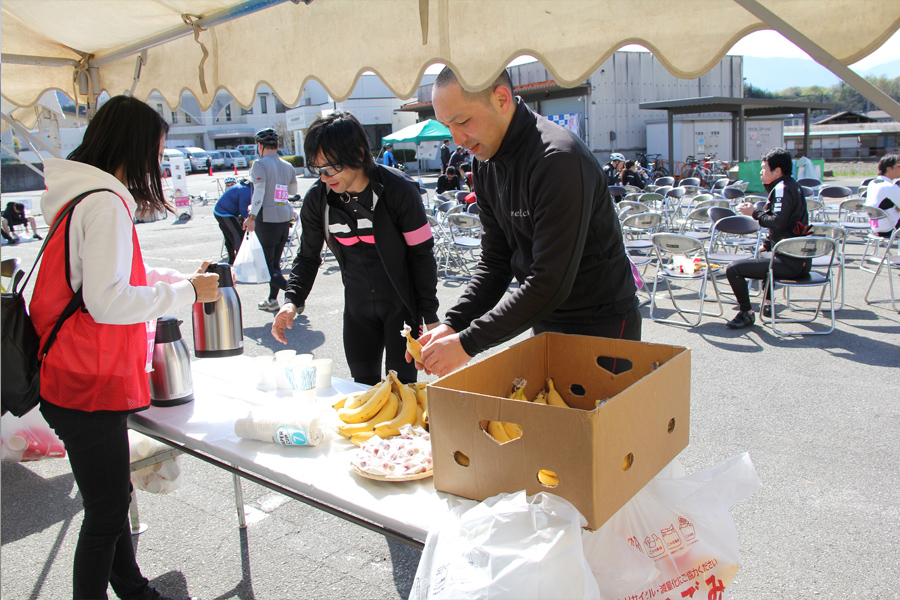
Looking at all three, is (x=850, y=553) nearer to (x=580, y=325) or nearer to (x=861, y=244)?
(x=580, y=325)

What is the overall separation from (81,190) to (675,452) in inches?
72.0

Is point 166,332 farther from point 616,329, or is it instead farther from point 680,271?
point 680,271

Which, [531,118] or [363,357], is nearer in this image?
[531,118]

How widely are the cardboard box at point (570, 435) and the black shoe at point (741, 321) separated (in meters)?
4.84

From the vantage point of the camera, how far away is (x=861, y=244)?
1050cm

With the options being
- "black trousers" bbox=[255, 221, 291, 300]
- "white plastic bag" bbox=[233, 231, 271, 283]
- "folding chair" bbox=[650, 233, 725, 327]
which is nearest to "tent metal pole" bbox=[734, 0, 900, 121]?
"folding chair" bbox=[650, 233, 725, 327]

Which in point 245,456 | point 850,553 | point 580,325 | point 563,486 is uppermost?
point 580,325

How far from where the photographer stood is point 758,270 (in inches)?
239

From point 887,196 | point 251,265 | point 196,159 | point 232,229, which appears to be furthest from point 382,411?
point 196,159

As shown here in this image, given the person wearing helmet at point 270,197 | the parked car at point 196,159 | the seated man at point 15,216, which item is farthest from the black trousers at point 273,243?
the parked car at point 196,159

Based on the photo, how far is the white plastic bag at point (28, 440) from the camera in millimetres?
3234

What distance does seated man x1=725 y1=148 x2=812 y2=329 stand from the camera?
6.06 meters

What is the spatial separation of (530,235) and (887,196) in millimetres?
7043

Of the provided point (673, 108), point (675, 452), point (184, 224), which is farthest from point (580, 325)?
point (673, 108)
